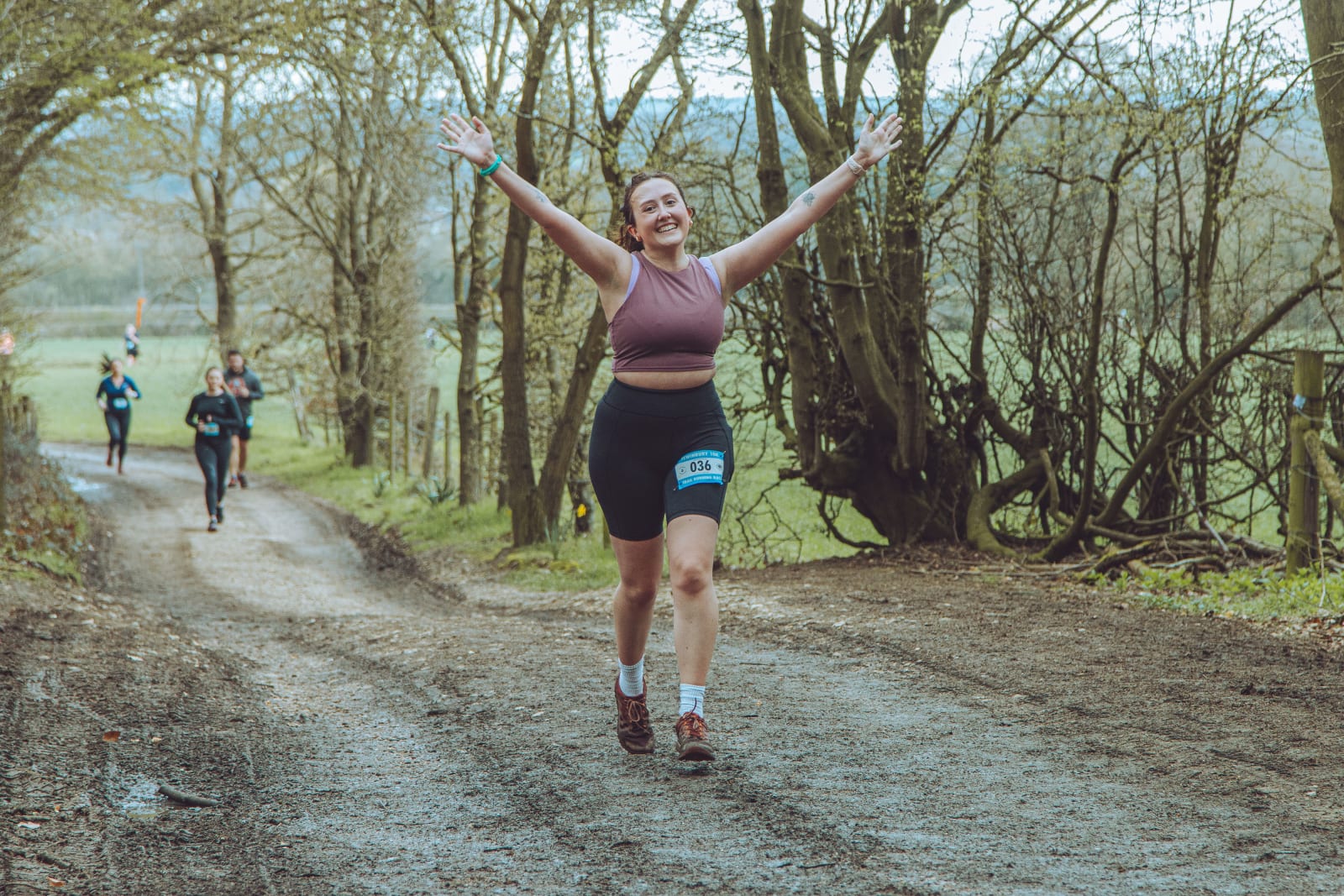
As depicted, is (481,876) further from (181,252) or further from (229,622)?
(181,252)

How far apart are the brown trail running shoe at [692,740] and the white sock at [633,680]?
0.33 meters

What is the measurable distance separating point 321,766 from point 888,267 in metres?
8.43

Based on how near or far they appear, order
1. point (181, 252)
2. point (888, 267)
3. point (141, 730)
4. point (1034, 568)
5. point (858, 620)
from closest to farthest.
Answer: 1. point (141, 730)
2. point (858, 620)
3. point (1034, 568)
4. point (888, 267)
5. point (181, 252)

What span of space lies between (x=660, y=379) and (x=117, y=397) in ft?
67.2

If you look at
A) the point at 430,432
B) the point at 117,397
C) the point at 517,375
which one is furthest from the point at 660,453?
the point at 430,432

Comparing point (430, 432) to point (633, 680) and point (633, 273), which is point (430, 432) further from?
point (633, 273)

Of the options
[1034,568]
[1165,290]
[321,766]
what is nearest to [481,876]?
[321,766]

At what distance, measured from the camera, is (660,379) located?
13.6ft

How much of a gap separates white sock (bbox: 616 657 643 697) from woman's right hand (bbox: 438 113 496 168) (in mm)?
1950

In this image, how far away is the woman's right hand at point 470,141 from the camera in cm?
426

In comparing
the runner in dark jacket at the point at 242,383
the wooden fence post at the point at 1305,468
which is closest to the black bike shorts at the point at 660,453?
the wooden fence post at the point at 1305,468

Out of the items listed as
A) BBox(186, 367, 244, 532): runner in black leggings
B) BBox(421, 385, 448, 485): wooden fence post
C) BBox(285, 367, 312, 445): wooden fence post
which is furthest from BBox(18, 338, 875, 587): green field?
BBox(186, 367, 244, 532): runner in black leggings

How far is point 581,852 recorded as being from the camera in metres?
3.37

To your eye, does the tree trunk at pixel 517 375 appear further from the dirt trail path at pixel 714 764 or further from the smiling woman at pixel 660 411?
the smiling woman at pixel 660 411
